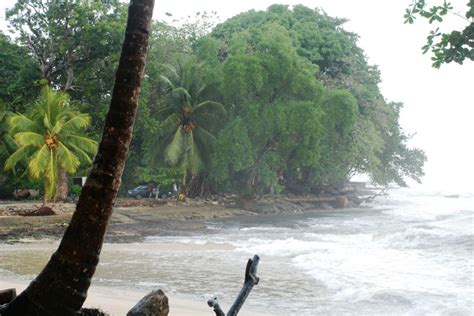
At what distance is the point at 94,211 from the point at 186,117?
2701 cm

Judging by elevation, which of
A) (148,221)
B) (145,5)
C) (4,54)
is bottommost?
(148,221)

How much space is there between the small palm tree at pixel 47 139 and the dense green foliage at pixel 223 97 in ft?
15.0

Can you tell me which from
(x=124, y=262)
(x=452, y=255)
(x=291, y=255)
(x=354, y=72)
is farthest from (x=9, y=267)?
(x=354, y=72)

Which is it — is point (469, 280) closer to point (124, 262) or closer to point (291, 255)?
point (291, 255)

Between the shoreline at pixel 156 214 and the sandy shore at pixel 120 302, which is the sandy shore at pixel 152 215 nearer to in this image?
the shoreline at pixel 156 214

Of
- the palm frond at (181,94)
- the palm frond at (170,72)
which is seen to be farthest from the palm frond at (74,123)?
the palm frond at (170,72)

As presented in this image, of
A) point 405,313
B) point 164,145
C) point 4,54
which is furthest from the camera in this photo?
point 164,145

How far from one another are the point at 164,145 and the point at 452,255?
18.9 metres

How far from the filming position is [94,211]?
422 centimetres

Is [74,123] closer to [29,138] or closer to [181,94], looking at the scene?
[29,138]

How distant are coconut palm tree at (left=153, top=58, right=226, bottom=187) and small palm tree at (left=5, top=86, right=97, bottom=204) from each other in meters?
8.92

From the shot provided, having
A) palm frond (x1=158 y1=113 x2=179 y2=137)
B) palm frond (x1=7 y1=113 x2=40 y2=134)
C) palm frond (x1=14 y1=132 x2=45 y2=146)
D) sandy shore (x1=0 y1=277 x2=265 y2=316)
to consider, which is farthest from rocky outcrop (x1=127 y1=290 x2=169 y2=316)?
palm frond (x1=158 y1=113 x2=179 y2=137)

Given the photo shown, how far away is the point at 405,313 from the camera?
8.45 meters

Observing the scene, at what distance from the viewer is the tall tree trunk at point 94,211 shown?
Result: 4.17 metres
